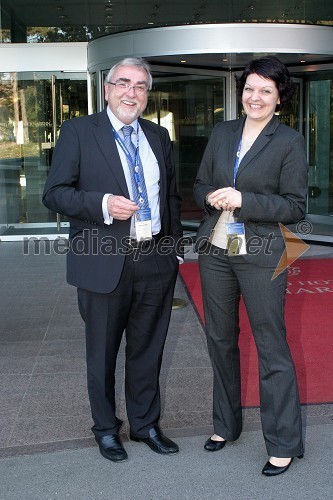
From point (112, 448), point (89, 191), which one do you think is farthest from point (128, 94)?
point (112, 448)

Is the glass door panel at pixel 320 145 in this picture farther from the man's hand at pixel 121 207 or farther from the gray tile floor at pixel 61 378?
the man's hand at pixel 121 207

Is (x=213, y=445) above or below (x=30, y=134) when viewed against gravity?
below

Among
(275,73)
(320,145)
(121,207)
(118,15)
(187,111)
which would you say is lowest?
(121,207)

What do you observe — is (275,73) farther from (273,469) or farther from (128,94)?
(273,469)

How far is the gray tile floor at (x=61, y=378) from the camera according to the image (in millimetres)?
3701

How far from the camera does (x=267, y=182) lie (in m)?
3.08

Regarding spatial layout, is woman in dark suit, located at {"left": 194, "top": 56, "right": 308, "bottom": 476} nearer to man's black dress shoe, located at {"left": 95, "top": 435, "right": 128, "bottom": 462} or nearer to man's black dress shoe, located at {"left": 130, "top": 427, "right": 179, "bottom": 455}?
man's black dress shoe, located at {"left": 130, "top": 427, "right": 179, "bottom": 455}

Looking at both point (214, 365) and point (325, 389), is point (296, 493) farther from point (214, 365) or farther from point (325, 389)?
point (325, 389)

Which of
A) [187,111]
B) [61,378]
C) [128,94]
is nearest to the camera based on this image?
[128,94]

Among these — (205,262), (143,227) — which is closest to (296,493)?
(205,262)

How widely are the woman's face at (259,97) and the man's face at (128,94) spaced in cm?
49

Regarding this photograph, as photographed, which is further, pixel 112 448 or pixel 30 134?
pixel 30 134

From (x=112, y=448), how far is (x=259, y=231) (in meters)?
1.31

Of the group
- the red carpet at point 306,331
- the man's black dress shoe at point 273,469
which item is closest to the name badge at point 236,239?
the man's black dress shoe at point 273,469
